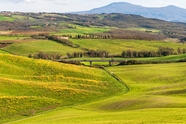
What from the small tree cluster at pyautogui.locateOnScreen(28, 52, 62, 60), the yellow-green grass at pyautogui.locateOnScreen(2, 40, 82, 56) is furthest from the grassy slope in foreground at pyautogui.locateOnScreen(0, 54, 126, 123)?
the yellow-green grass at pyautogui.locateOnScreen(2, 40, 82, 56)

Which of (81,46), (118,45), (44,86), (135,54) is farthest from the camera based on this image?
(118,45)

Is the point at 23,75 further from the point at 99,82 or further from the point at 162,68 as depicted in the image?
the point at 162,68

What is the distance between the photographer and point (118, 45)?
524ft

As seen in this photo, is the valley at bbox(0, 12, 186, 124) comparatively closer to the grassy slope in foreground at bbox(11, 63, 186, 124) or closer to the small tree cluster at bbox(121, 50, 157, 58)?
the grassy slope in foreground at bbox(11, 63, 186, 124)

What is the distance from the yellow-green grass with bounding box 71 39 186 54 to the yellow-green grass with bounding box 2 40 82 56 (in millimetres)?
13141

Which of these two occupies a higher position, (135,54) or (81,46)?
(81,46)

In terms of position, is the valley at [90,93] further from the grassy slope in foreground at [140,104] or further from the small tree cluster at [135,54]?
the small tree cluster at [135,54]

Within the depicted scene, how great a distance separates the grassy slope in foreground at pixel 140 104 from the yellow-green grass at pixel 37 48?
177 feet

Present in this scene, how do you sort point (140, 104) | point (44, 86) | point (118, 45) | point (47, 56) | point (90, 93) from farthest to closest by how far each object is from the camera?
1. point (118, 45)
2. point (47, 56)
3. point (90, 93)
4. point (44, 86)
5. point (140, 104)

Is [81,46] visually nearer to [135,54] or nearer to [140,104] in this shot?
[135,54]

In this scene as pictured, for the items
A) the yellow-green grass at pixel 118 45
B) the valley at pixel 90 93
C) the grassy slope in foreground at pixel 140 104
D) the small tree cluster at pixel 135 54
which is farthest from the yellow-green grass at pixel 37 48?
the grassy slope in foreground at pixel 140 104

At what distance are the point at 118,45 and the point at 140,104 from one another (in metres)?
116

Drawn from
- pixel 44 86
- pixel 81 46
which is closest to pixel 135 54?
pixel 81 46

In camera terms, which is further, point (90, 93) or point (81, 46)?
point (81, 46)
